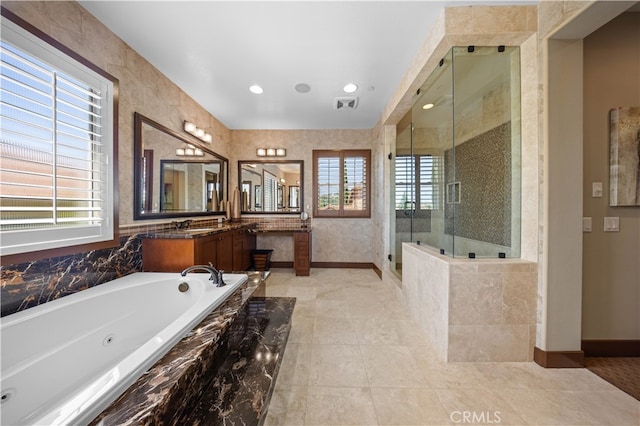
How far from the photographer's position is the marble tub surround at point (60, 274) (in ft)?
4.30

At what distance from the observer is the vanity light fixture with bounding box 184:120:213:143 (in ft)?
9.54

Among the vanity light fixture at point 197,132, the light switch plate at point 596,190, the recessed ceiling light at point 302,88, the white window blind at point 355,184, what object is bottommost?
the light switch plate at point 596,190

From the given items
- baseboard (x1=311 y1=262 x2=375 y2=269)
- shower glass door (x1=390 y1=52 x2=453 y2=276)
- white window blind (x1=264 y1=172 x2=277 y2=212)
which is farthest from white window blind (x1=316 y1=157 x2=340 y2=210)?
shower glass door (x1=390 y1=52 x2=453 y2=276)

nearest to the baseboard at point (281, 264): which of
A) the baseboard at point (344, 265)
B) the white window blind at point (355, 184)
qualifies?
the baseboard at point (344, 265)

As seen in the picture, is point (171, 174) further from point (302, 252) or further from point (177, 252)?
point (302, 252)

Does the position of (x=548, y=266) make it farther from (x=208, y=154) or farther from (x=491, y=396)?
(x=208, y=154)

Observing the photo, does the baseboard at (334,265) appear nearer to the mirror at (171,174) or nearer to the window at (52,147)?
the mirror at (171,174)

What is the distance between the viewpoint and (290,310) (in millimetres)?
2129

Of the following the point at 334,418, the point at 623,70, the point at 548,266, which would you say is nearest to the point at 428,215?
the point at 548,266

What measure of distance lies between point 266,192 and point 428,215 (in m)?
2.96

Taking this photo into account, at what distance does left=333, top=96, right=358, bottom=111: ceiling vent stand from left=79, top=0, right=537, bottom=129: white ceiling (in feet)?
0.33

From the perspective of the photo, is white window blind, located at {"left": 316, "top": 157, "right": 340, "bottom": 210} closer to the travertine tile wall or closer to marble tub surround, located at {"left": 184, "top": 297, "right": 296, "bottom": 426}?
the travertine tile wall

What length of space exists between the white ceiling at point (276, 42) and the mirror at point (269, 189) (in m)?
1.43

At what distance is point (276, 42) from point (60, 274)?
2447 mm
